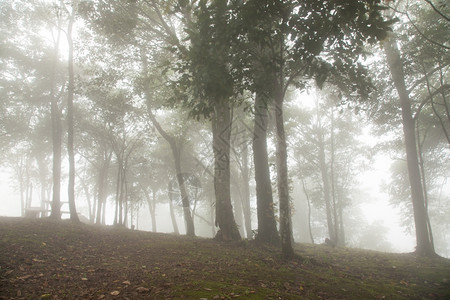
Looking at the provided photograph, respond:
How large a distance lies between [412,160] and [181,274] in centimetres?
1395

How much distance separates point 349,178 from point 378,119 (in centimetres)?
1214

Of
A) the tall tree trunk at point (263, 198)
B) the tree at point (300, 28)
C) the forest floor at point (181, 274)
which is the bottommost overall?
the forest floor at point (181, 274)

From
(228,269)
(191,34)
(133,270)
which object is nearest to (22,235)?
(133,270)

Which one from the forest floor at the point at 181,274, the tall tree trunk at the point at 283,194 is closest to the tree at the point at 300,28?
the tall tree trunk at the point at 283,194

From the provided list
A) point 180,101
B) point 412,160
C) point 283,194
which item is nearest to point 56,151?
point 180,101

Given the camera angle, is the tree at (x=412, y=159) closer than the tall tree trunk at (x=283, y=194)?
No

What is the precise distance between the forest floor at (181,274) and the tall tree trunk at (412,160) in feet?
14.1

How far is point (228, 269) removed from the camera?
6.75 metres

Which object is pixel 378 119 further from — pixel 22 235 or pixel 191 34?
pixel 22 235

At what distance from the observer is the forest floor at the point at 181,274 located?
4949mm

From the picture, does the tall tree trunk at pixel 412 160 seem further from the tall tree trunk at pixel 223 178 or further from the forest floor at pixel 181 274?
the tall tree trunk at pixel 223 178

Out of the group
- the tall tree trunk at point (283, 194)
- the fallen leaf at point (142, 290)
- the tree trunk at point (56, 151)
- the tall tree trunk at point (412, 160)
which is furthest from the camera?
the tree trunk at point (56, 151)

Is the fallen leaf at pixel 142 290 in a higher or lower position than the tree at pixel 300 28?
lower

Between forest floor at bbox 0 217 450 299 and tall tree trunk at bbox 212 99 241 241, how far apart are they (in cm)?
133
